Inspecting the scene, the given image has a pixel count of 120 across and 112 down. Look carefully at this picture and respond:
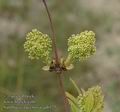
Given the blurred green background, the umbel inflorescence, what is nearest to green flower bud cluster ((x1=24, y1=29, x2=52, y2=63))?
the umbel inflorescence

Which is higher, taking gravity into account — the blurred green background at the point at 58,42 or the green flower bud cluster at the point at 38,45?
the blurred green background at the point at 58,42

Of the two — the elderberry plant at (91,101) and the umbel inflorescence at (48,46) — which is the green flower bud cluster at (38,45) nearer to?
the umbel inflorescence at (48,46)

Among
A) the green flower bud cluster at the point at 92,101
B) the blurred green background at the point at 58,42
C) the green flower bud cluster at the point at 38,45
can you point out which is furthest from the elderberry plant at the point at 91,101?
the blurred green background at the point at 58,42

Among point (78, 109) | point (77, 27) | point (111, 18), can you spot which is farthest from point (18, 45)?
point (78, 109)

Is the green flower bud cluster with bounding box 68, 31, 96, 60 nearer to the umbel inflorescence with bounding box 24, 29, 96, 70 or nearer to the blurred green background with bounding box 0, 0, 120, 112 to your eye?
the umbel inflorescence with bounding box 24, 29, 96, 70

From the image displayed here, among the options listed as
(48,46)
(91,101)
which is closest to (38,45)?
(48,46)
